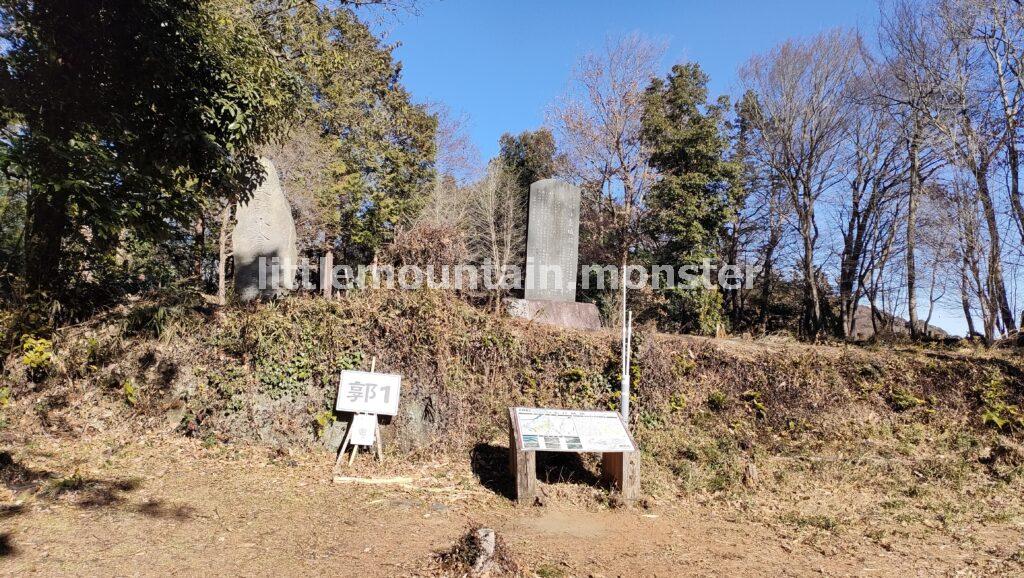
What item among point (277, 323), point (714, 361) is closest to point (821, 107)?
point (714, 361)

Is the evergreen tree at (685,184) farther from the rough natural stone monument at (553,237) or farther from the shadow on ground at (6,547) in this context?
the shadow on ground at (6,547)

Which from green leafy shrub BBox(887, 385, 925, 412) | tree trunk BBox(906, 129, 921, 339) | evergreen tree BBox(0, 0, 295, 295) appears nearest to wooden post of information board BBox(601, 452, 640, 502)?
green leafy shrub BBox(887, 385, 925, 412)

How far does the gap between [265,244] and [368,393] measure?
5.07m

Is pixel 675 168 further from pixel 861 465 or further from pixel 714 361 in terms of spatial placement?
pixel 861 465

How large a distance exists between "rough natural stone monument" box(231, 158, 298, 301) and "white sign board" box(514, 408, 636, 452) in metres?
5.87

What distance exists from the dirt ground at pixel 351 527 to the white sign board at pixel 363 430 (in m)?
0.29

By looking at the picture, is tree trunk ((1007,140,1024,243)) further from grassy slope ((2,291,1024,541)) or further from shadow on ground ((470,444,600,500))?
shadow on ground ((470,444,600,500))

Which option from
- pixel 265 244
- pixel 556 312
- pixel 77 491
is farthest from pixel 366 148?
pixel 77 491

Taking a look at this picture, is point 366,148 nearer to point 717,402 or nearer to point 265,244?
point 265,244

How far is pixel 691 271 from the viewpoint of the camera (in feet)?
54.6

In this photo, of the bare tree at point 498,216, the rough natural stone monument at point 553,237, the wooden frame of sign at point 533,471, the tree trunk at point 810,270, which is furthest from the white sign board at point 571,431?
the bare tree at point 498,216

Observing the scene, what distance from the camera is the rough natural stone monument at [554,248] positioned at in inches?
375

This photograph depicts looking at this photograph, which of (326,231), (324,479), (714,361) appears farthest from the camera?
(326,231)

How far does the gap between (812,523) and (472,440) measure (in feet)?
12.7
